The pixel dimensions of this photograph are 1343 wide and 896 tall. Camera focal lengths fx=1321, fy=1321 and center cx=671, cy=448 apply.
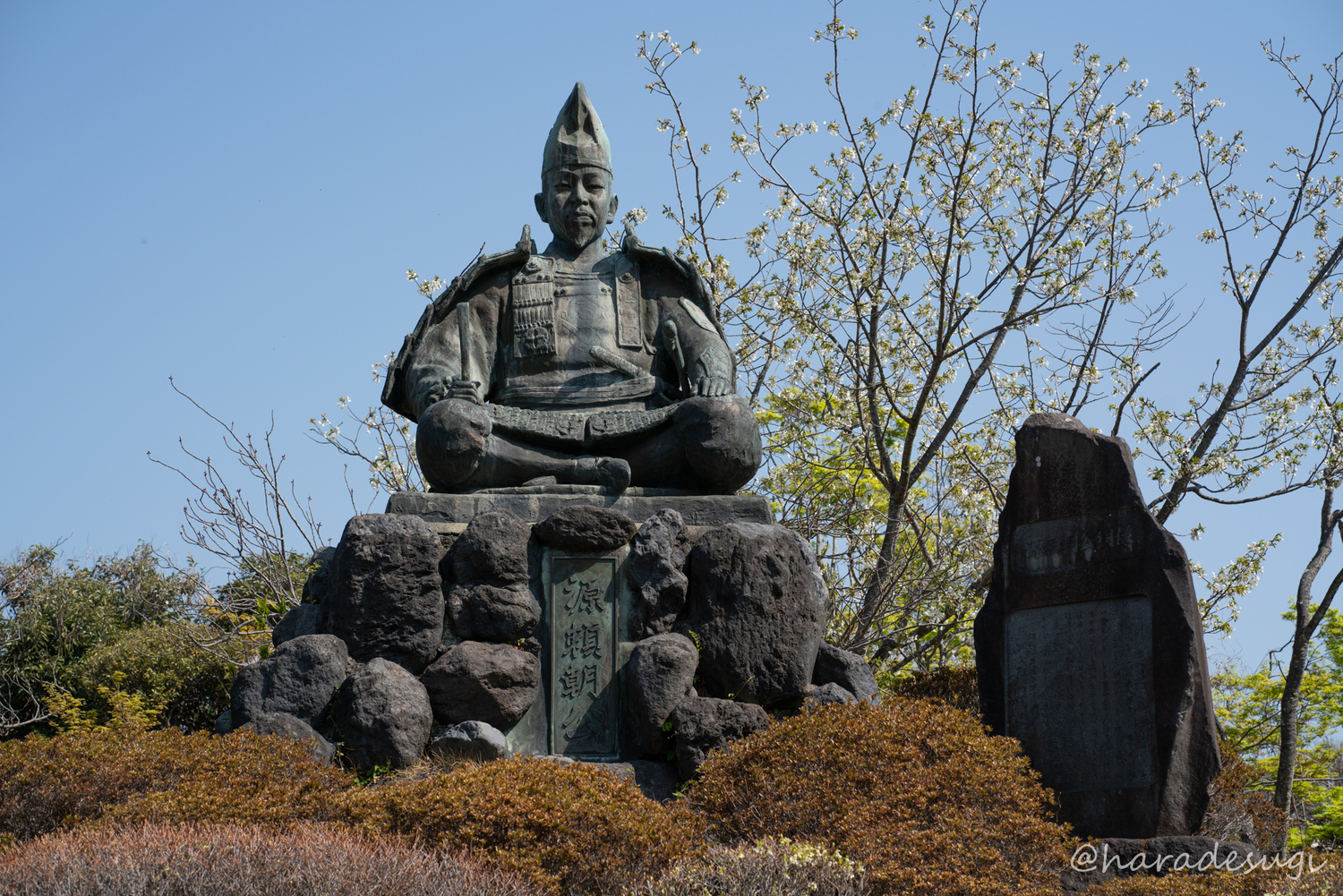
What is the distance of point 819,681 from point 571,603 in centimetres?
134

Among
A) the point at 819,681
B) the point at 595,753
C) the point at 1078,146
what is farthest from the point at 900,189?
the point at 595,753

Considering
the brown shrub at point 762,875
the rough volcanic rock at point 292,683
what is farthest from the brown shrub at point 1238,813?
the rough volcanic rock at point 292,683

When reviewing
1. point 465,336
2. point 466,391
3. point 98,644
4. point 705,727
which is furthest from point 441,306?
point 98,644

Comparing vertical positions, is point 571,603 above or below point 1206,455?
below

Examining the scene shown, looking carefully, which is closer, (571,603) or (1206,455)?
(571,603)

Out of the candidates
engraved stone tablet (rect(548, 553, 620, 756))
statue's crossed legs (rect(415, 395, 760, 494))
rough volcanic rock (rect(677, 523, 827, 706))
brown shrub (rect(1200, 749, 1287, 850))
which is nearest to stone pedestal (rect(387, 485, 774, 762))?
engraved stone tablet (rect(548, 553, 620, 756))

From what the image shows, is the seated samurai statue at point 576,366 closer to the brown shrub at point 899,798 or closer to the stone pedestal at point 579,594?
the stone pedestal at point 579,594

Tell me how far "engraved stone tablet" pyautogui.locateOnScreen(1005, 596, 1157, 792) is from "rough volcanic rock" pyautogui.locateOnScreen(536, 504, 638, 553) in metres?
1.97

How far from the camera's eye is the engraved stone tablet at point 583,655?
6164mm

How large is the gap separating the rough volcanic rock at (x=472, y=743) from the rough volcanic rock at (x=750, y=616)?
106cm

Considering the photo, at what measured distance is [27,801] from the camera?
504 cm

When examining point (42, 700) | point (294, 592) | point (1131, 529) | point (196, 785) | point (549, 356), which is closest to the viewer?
point (196, 785)

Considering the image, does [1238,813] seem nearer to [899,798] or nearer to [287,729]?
[899,798]

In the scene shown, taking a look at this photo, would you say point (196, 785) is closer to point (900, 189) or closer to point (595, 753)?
point (595, 753)
